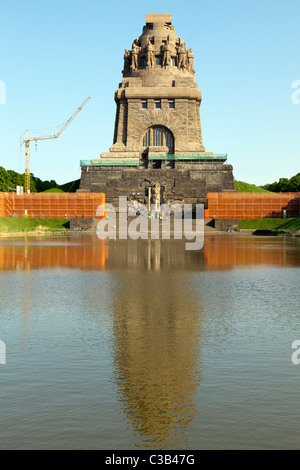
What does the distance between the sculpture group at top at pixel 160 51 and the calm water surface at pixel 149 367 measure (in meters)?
85.5

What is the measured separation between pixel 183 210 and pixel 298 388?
70.2 meters

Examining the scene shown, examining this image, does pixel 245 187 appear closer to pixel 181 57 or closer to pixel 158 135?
pixel 158 135

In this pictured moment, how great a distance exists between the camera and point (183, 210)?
76.9m

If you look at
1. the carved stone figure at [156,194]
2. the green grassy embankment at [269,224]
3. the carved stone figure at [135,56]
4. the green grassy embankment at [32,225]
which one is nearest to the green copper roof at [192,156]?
the carved stone figure at [156,194]

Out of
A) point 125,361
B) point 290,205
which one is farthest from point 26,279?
point 290,205

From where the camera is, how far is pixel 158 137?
309 ft

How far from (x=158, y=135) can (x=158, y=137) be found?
1.13 feet

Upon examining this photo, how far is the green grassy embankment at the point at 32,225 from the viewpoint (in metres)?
62.2

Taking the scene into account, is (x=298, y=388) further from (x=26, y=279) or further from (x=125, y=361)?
(x=26, y=279)

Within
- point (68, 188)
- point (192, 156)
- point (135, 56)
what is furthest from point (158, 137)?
point (68, 188)

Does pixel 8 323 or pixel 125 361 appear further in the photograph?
pixel 8 323

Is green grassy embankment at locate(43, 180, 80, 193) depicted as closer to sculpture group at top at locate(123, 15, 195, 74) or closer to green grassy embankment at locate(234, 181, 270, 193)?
sculpture group at top at locate(123, 15, 195, 74)

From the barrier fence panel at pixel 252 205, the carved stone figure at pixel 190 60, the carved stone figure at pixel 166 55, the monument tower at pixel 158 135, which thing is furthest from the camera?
the carved stone figure at pixel 190 60

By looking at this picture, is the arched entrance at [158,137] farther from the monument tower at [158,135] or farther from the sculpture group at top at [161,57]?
the sculpture group at top at [161,57]
